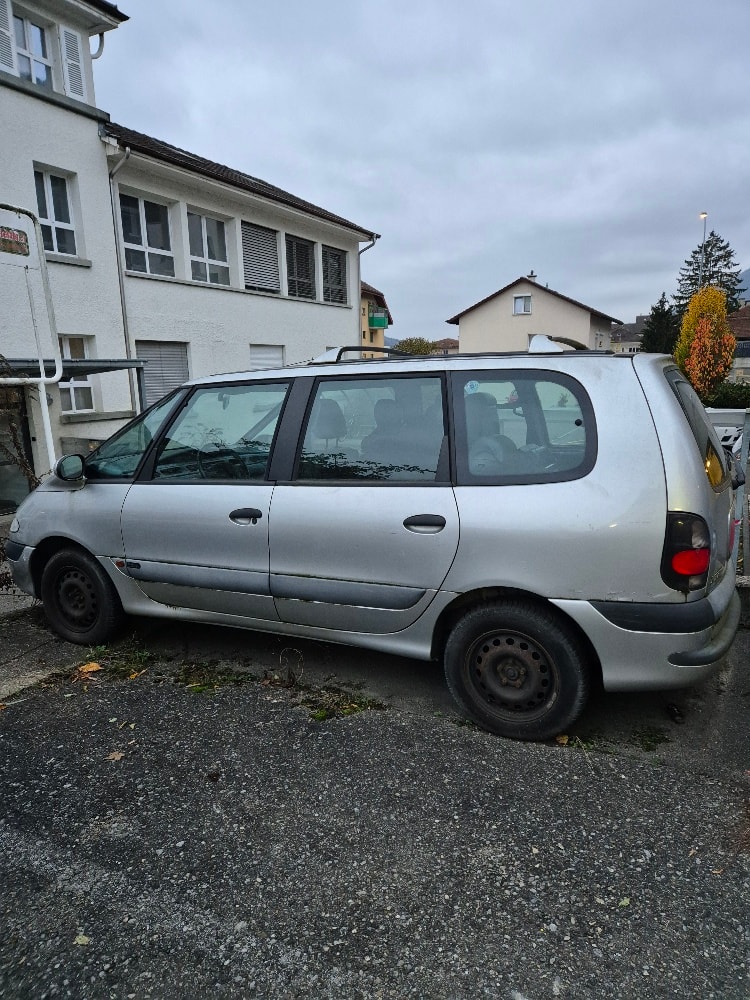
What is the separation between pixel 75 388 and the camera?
1130 cm

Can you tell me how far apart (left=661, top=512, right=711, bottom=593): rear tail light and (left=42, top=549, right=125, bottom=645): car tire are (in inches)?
127

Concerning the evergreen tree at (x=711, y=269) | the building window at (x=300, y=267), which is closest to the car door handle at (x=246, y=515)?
the building window at (x=300, y=267)

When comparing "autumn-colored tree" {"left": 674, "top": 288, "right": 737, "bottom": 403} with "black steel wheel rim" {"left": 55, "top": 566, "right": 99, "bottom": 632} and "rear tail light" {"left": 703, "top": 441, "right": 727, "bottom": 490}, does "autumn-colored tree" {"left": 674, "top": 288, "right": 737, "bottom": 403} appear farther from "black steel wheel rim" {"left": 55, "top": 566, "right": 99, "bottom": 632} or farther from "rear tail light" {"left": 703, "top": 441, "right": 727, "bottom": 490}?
"black steel wheel rim" {"left": 55, "top": 566, "right": 99, "bottom": 632}

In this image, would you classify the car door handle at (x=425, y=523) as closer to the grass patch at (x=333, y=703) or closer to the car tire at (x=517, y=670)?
the car tire at (x=517, y=670)

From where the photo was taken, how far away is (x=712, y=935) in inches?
75.1

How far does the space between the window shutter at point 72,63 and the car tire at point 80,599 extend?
34.3 feet

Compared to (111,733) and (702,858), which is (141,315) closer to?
(111,733)

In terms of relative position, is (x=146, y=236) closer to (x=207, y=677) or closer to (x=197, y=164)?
(x=197, y=164)

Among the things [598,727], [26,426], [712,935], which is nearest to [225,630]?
[598,727]

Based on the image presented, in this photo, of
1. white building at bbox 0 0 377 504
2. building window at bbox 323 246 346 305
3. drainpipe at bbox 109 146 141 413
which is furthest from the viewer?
building window at bbox 323 246 346 305

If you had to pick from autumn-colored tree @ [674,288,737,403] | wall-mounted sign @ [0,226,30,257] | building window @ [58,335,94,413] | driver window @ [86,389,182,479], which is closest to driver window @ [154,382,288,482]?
driver window @ [86,389,182,479]

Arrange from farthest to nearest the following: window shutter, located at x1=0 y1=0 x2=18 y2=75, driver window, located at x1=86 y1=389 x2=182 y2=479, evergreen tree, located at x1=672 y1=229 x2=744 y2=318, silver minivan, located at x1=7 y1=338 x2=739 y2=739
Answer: evergreen tree, located at x1=672 y1=229 x2=744 y2=318 → window shutter, located at x1=0 y1=0 x2=18 y2=75 → driver window, located at x1=86 y1=389 x2=182 y2=479 → silver minivan, located at x1=7 y1=338 x2=739 y2=739

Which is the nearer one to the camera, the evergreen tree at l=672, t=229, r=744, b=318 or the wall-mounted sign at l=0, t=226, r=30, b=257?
the wall-mounted sign at l=0, t=226, r=30, b=257

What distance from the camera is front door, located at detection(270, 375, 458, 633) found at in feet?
9.73
